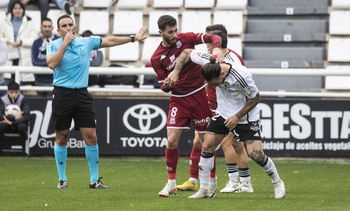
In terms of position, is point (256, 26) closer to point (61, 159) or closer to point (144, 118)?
point (144, 118)

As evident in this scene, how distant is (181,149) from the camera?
46.2ft

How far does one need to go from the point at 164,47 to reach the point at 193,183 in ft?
6.01

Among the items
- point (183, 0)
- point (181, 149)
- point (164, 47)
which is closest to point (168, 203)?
point (164, 47)

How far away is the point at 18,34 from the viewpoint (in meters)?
16.4

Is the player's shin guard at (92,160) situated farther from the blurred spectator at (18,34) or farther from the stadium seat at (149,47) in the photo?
the stadium seat at (149,47)

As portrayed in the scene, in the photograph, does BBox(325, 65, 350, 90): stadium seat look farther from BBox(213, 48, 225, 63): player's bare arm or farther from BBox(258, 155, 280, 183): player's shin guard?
BBox(213, 48, 225, 63): player's bare arm

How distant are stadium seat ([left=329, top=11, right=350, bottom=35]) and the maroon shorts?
8.40 meters

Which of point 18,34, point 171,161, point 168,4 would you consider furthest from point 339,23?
point 171,161

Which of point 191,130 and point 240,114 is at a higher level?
point 240,114

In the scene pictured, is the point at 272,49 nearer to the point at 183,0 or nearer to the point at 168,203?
the point at 183,0

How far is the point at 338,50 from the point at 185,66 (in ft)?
27.0

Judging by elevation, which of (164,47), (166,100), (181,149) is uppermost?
(164,47)

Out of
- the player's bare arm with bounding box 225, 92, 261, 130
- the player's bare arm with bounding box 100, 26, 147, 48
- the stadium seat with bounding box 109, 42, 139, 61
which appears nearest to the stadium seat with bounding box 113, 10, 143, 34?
the stadium seat with bounding box 109, 42, 139, 61

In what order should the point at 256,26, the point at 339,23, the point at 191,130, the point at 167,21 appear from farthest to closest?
the point at 256,26
the point at 339,23
the point at 191,130
the point at 167,21
